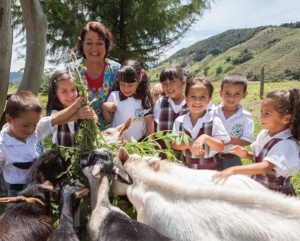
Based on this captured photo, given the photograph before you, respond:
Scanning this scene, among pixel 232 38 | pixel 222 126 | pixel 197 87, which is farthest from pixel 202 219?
pixel 232 38

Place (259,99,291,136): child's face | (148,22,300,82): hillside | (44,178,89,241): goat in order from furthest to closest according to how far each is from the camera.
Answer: (148,22,300,82): hillside, (259,99,291,136): child's face, (44,178,89,241): goat

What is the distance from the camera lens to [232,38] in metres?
156

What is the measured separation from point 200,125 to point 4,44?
299 centimetres

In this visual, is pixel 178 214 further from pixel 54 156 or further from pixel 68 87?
pixel 68 87

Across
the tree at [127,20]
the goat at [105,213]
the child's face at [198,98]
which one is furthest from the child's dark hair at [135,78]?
the tree at [127,20]

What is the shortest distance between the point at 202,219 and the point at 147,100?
79.7 inches

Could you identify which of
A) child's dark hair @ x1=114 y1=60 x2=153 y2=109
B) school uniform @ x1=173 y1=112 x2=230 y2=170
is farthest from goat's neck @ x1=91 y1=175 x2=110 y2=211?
child's dark hair @ x1=114 y1=60 x2=153 y2=109

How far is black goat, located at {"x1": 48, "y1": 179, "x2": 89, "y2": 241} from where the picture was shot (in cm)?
258

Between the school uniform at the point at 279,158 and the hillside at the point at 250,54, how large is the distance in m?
41.7

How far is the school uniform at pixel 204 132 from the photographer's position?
351cm

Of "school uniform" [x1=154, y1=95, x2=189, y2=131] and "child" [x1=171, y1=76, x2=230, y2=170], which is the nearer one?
"child" [x1=171, y1=76, x2=230, y2=170]

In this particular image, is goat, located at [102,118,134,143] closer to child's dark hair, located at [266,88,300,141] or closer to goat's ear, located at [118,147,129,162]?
goat's ear, located at [118,147,129,162]

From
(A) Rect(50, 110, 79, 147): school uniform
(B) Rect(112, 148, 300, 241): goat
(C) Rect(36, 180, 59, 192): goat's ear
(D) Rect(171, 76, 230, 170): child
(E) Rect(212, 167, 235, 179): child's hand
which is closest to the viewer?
(B) Rect(112, 148, 300, 241): goat

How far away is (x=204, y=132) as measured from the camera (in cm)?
358
